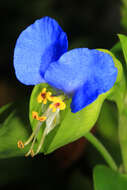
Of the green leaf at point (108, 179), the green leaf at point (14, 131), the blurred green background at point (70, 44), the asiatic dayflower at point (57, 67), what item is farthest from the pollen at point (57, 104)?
the blurred green background at point (70, 44)

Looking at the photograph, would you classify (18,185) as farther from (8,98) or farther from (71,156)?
(8,98)

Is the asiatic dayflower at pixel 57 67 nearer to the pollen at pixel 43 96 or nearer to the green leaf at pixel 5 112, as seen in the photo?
the pollen at pixel 43 96

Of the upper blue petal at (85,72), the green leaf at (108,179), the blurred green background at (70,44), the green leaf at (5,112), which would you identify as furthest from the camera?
the blurred green background at (70,44)

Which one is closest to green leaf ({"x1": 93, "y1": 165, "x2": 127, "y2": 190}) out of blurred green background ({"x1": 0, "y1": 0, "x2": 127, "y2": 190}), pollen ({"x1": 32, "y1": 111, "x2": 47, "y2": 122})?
pollen ({"x1": 32, "y1": 111, "x2": 47, "y2": 122})

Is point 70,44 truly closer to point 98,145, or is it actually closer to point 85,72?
point 98,145

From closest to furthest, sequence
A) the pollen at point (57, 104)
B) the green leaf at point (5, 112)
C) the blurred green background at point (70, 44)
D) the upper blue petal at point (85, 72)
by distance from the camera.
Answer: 1. the upper blue petal at point (85, 72)
2. the pollen at point (57, 104)
3. the green leaf at point (5, 112)
4. the blurred green background at point (70, 44)
